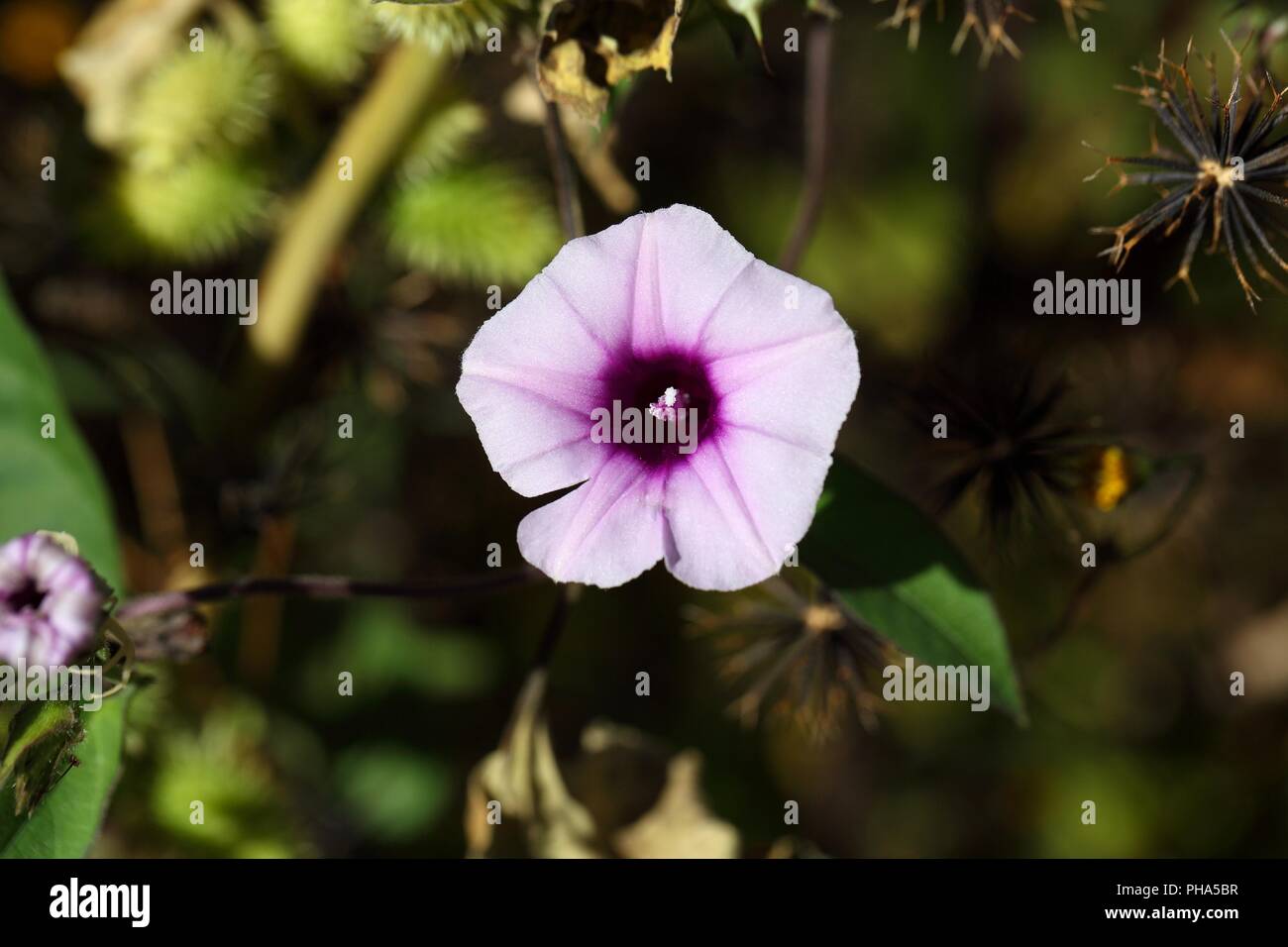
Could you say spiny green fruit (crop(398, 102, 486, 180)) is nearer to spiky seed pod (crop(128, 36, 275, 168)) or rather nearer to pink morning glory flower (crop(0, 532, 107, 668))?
spiky seed pod (crop(128, 36, 275, 168))

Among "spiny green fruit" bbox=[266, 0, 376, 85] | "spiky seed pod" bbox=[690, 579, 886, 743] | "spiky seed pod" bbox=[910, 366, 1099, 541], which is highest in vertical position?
"spiny green fruit" bbox=[266, 0, 376, 85]

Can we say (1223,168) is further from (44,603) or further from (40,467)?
(40,467)

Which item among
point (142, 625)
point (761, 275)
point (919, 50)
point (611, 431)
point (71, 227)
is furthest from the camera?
point (919, 50)

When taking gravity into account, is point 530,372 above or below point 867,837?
above

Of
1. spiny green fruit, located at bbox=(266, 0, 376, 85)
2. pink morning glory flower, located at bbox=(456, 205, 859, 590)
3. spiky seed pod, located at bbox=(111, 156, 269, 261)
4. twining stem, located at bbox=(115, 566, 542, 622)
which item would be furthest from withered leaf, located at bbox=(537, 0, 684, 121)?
spiky seed pod, located at bbox=(111, 156, 269, 261)

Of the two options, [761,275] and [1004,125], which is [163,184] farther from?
[1004,125]

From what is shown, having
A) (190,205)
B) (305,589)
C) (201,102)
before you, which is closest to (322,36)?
(201,102)

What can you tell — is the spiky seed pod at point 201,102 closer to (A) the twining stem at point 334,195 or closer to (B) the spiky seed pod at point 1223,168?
(A) the twining stem at point 334,195
